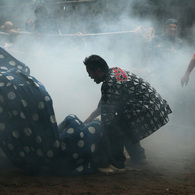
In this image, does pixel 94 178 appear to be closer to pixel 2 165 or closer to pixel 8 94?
pixel 2 165

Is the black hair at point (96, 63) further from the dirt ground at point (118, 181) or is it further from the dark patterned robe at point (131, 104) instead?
the dirt ground at point (118, 181)

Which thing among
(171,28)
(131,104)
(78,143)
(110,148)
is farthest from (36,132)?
(171,28)

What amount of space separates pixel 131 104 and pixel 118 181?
0.90m

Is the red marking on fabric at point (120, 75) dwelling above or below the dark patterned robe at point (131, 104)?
above

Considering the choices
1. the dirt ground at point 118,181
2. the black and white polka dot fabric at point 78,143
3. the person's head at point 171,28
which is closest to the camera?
the dirt ground at point 118,181

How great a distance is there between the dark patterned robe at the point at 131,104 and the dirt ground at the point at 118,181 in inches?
19.6

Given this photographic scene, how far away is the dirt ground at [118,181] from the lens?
279cm

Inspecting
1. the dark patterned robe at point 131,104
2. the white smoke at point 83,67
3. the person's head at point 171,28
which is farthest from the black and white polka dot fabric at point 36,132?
the person's head at point 171,28

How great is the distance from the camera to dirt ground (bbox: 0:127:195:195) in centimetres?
279

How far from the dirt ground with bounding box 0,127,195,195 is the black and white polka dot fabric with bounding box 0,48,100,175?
16cm

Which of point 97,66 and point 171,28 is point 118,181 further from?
point 171,28

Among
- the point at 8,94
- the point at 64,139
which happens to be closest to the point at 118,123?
the point at 64,139

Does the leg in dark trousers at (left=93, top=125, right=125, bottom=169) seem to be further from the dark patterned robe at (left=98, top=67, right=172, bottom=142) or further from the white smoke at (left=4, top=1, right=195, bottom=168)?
the white smoke at (left=4, top=1, right=195, bottom=168)

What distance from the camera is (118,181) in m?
3.19
